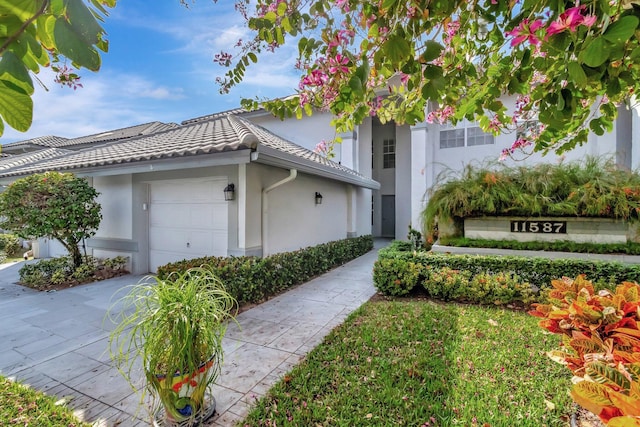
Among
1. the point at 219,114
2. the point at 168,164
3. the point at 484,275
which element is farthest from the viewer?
the point at 219,114

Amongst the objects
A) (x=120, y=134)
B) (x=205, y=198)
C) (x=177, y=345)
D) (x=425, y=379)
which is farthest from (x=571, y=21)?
(x=120, y=134)

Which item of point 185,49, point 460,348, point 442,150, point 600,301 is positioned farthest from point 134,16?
point 442,150

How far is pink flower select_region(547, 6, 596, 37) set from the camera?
1778mm

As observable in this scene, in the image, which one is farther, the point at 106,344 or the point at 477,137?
the point at 477,137

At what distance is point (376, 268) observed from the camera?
670 centimetres

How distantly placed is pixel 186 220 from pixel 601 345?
7.98 meters

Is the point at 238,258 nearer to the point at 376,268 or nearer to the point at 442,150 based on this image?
the point at 376,268

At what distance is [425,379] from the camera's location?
3381 millimetres

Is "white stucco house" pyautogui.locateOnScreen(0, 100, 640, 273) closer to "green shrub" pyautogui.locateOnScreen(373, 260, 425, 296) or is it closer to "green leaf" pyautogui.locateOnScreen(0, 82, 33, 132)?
"green shrub" pyautogui.locateOnScreen(373, 260, 425, 296)

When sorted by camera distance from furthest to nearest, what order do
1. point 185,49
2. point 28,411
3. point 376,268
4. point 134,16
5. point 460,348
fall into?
point 376,268 → point 185,49 → point 460,348 → point 134,16 → point 28,411

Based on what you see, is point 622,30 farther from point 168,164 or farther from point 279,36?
point 168,164

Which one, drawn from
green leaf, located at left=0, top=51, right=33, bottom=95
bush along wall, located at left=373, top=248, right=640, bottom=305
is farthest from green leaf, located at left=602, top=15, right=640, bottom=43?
bush along wall, located at left=373, top=248, right=640, bottom=305

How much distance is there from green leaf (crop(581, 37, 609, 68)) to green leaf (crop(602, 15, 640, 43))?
1.7 inches

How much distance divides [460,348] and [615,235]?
4.93 m
